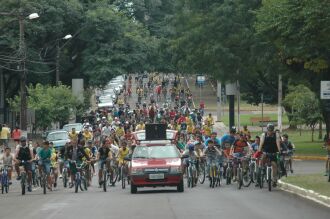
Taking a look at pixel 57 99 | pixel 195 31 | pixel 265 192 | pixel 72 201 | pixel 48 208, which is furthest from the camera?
pixel 57 99

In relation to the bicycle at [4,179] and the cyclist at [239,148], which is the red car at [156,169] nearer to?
the cyclist at [239,148]

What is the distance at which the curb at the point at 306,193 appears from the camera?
80.7ft

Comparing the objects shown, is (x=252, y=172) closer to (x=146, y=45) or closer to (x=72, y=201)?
(x=72, y=201)

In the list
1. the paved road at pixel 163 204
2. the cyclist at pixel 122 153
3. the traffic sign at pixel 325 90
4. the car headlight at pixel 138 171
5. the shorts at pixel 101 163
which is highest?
the traffic sign at pixel 325 90

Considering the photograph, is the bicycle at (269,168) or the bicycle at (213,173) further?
the bicycle at (213,173)

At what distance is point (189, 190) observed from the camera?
1254 inches

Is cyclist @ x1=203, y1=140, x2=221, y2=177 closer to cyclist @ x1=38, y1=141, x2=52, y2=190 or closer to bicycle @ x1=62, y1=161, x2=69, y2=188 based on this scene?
bicycle @ x1=62, y1=161, x2=69, y2=188

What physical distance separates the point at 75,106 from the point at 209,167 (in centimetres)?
3695

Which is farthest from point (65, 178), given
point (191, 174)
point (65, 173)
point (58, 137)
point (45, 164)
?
point (58, 137)

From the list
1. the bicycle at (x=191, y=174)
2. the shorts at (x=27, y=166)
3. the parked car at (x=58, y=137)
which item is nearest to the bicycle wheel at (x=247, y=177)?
the bicycle at (x=191, y=174)

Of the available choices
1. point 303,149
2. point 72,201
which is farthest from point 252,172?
point 303,149

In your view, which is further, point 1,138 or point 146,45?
point 146,45

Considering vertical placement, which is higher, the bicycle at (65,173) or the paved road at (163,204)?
the bicycle at (65,173)

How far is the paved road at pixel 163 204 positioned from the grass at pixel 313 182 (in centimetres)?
70
